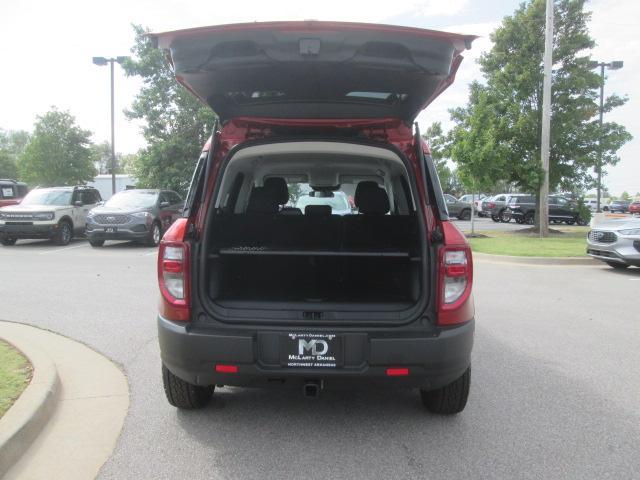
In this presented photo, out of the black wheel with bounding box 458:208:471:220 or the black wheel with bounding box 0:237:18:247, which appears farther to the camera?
the black wheel with bounding box 458:208:471:220

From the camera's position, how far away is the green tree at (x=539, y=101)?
18.6 meters

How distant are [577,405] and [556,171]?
17.9 m

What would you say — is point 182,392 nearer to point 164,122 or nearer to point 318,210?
point 318,210

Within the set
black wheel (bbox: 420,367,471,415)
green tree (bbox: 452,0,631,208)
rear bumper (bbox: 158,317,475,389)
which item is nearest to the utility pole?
green tree (bbox: 452,0,631,208)

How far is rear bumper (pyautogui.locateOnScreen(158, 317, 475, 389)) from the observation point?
116 inches

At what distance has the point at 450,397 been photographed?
3438 mm

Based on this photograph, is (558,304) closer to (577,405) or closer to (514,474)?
(577,405)

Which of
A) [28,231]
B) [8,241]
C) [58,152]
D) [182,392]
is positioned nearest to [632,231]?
[182,392]

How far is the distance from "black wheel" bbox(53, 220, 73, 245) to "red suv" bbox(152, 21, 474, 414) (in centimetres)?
1305

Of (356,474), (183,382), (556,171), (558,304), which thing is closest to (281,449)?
(356,474)

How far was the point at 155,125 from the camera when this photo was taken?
23.3 m

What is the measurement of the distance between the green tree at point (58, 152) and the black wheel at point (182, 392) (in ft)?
102

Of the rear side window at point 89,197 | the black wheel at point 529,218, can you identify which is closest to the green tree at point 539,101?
the black wheel at point 529,218

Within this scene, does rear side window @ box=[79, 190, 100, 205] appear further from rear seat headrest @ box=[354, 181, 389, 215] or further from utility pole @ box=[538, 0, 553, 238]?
utility pole @ box=[538, 0, 553, 238]
